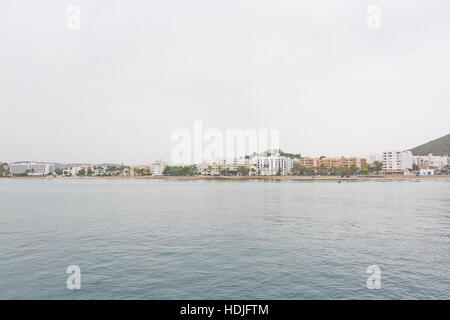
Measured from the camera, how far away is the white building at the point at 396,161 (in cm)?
19150

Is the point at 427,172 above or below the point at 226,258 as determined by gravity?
above

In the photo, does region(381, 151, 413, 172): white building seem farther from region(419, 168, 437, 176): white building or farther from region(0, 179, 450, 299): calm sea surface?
region(0, 179, 450, 299): calm sea surface

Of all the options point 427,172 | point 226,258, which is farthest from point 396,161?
point 226,258

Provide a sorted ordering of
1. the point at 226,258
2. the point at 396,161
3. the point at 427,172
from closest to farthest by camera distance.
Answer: the point at 226,258
the point at 427,172
the point at 396,161

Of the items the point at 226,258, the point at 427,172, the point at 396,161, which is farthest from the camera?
the point at 396,161

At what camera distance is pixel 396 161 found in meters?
192

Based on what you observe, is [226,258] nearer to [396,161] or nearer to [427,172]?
[427,172]

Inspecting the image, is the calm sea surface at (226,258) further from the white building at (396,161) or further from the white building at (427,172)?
the white building at (396,161)

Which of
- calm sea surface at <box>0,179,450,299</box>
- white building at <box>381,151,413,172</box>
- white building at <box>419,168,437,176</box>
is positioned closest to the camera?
calm sea surface at <box>0,179,450,299</box>

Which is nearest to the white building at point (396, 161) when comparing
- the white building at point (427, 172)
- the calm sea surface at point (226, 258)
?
the white building at point (427, 172)

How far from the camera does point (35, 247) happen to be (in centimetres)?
2214

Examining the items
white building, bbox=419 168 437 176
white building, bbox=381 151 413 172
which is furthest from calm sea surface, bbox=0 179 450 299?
white building, bbox=381 151 413 172

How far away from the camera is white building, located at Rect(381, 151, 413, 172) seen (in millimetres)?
191500
